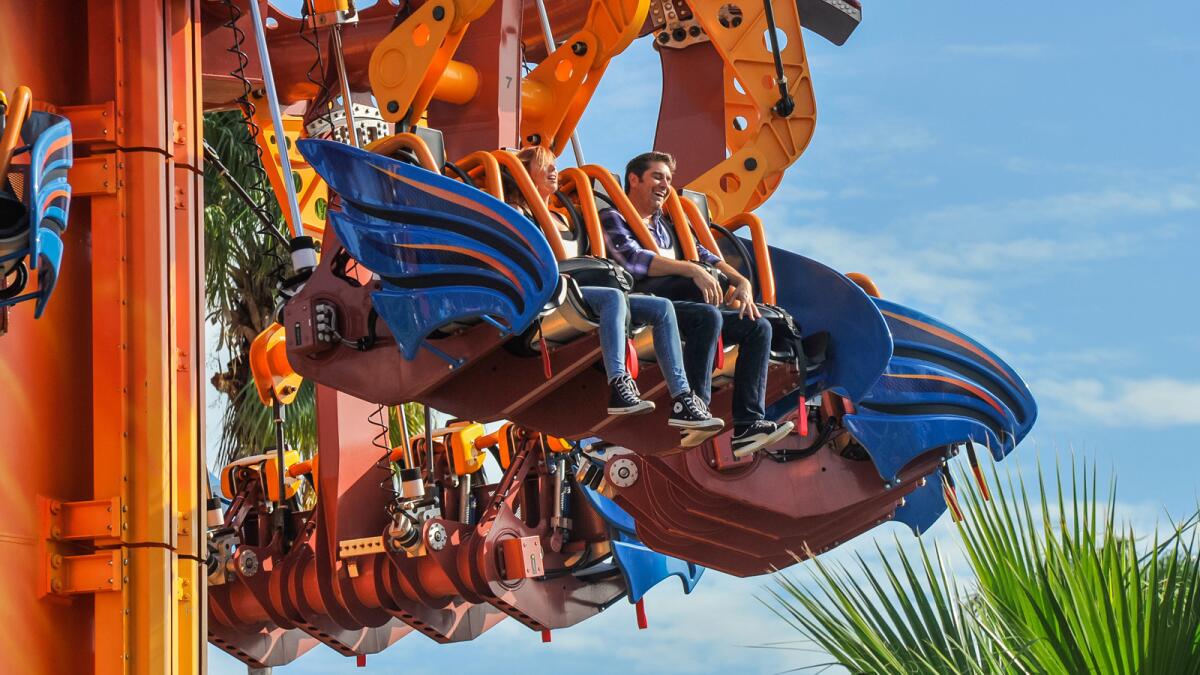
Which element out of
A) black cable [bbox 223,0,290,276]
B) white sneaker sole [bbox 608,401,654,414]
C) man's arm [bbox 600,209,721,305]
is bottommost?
white sneaker sole [bbox 608,401,654,414]

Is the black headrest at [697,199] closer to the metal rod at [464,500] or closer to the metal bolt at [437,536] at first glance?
the metal bolt at [437,536]

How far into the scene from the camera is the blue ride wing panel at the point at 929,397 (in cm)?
1110

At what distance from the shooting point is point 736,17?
13.3 m

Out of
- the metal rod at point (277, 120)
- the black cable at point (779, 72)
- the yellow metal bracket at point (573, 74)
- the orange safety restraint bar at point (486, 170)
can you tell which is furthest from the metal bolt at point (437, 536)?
the orange safety restraint bar at point (486, 170)

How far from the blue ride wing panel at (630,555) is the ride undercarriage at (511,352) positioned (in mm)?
19

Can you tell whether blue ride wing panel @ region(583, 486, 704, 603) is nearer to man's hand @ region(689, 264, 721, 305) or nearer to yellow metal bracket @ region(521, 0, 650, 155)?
yellow metal bracket @ region(521, 0, 650, 155)

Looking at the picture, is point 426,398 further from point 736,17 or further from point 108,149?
point 736,17

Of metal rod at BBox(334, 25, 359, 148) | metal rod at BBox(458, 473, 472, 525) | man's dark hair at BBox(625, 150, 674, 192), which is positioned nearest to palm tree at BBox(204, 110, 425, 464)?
metal rod at BBox(458, 473, 472, 525)

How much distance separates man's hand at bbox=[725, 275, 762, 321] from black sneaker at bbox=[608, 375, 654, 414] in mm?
989

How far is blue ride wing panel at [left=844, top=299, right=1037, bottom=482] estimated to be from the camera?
11.1 meters

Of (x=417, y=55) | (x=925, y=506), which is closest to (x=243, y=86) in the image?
(x=417, y=55)

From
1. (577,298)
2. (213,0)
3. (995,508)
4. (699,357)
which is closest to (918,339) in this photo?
(699,357)

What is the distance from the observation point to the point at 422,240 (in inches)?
349

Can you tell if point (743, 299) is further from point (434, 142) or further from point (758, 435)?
point (434, 142)
